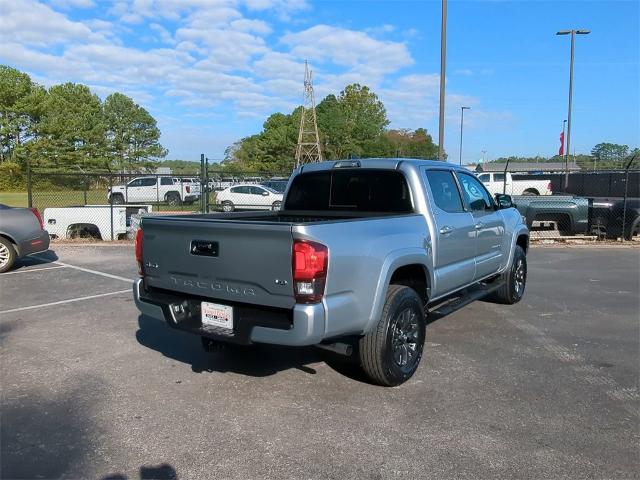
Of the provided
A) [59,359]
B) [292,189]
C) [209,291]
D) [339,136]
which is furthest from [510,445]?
[339,136]

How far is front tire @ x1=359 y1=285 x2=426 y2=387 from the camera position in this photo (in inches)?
160

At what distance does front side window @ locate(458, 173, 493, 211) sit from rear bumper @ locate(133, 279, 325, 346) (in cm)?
296

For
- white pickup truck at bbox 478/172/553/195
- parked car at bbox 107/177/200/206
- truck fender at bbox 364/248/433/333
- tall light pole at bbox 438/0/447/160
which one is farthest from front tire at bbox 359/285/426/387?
parked car at bbox 107/177/200/206

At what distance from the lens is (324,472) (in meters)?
3.06

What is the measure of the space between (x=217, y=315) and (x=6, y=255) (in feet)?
24.3

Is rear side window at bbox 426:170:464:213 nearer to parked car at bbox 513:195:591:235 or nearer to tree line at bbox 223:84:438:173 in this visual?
parked car at bbox 513:195:591:235

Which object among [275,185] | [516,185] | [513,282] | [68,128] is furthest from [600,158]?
[68,128]

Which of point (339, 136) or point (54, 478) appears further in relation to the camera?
point (339, 136)

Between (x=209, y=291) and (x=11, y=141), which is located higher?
(x=11, y=141)

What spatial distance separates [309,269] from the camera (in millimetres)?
3428

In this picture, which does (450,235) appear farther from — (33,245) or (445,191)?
(33,245)

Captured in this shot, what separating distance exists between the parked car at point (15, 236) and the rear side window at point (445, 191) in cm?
770

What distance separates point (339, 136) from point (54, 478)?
228 feet

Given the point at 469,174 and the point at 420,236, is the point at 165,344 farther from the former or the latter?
the point at 469,174
